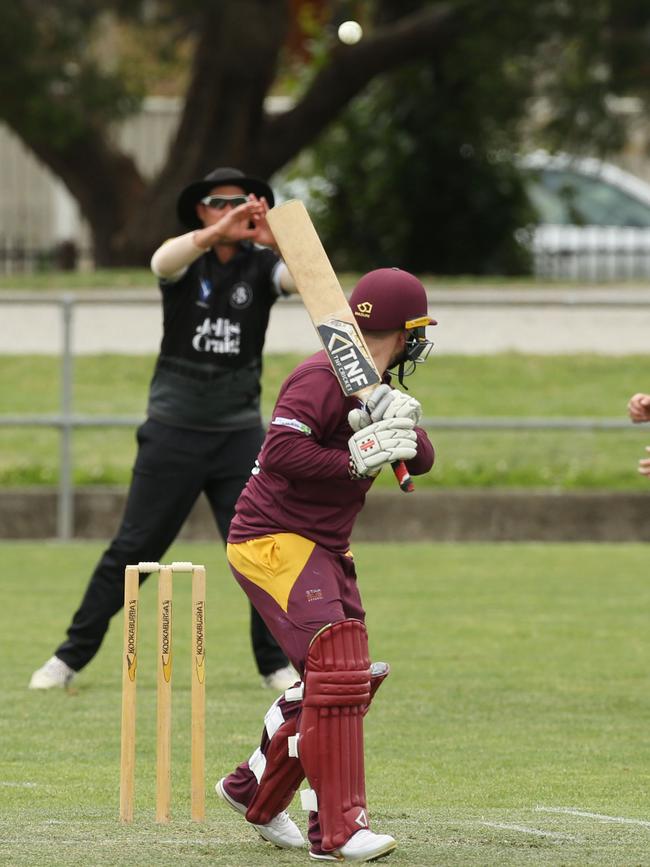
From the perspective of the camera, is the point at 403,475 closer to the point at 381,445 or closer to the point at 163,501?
the point at 381,445

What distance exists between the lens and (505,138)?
87.8 feet

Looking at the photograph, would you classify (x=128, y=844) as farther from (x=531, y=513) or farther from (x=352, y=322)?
(x=531, y=513)

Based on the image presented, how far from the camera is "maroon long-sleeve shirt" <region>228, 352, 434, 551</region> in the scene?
562 cm

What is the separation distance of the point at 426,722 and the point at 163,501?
153 cm

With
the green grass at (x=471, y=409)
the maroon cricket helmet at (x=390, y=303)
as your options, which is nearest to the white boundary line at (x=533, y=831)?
the maroon cricket helmet at (x=390, y=303)

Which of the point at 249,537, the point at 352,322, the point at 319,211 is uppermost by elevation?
the point at 319,211

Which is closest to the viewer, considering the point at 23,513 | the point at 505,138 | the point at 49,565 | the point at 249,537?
the point at 249,537

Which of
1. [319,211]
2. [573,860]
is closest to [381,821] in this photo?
[573,860]

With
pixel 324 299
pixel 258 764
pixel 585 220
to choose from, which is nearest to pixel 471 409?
pixel 324 299

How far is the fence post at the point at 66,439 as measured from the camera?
14828mm

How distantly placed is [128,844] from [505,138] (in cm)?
2196

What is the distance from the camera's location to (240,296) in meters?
8.64

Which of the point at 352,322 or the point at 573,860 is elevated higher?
the point at 352,322

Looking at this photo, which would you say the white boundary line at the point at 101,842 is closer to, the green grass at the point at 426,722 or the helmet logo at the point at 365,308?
the green grass at the point at 426,722
